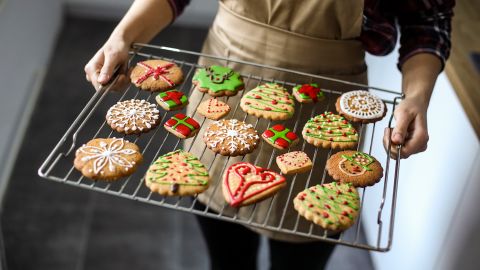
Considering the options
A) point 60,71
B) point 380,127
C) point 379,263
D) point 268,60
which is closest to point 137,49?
point 268,60

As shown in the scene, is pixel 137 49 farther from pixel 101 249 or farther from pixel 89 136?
pixel 89 136

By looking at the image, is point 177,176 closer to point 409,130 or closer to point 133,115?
point 133,115

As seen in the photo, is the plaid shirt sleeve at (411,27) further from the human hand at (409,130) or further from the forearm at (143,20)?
the forearm at (143,20)

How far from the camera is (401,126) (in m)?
0.90

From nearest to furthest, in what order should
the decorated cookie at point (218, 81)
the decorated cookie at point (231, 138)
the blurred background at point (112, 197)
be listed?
the decorated cookie at point (231, 138) < the decorated cookie at point (218, 81) < the blurred background at point (112, 197)

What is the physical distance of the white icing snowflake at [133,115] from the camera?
936 mm

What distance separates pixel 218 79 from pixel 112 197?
3.05ft

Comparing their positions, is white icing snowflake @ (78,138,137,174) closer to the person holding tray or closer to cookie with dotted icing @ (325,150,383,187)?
the person holding tray

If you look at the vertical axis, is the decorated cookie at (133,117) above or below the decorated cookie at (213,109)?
below

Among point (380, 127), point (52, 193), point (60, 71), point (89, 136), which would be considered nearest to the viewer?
point (380, 127)

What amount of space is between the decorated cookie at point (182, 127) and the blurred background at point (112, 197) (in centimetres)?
57

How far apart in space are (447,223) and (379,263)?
0.47 metres

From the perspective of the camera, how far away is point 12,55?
1.93m

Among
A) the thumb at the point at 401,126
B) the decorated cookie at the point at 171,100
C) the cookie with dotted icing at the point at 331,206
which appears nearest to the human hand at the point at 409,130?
the thumb at the point at 401,126
